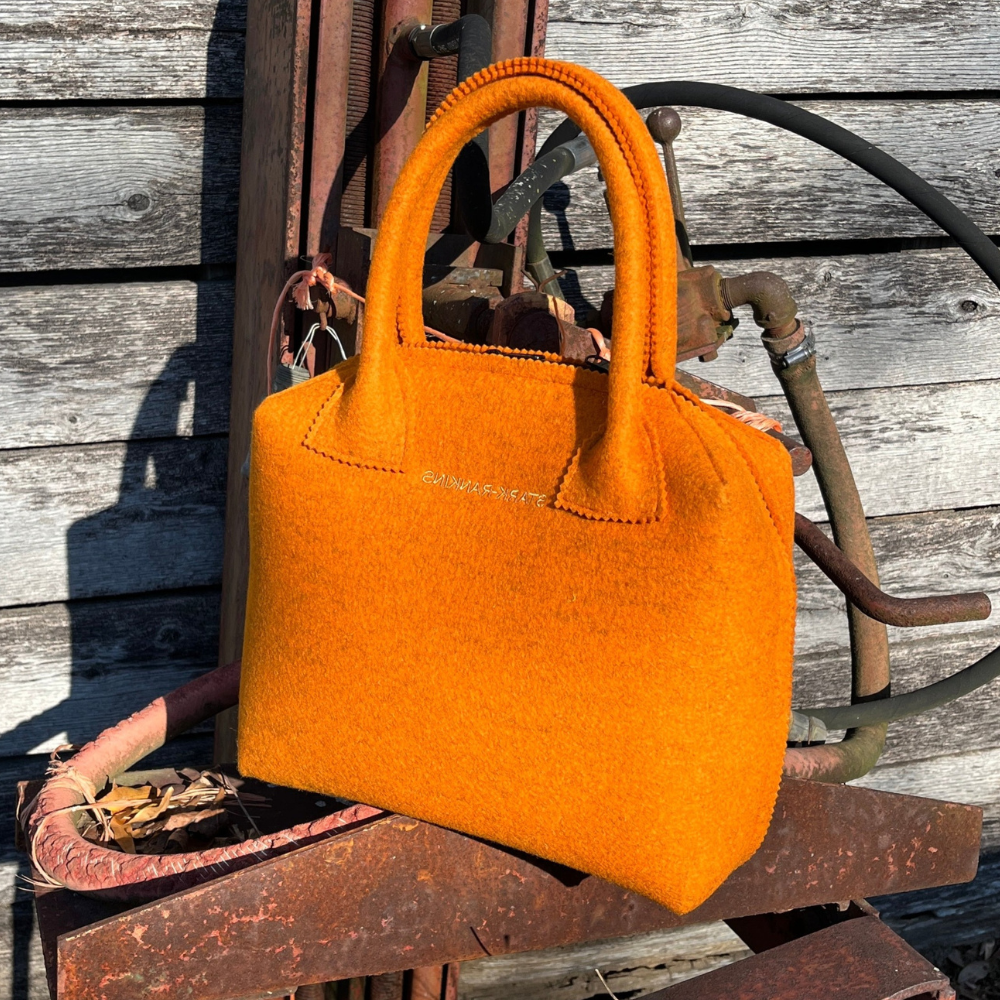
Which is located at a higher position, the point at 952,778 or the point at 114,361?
the point at 114,361

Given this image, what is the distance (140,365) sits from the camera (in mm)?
1257

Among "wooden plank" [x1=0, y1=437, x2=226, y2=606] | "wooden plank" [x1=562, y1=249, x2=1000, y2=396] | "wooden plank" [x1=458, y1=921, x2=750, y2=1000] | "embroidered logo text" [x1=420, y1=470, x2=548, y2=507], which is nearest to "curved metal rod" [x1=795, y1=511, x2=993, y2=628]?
"embroidered logo text" [x1=420, y1=470, x2=548, y2=507]

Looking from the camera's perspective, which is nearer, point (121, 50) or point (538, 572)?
point (538, 572)

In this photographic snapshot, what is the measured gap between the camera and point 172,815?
2.96ft

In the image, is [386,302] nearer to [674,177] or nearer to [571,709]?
[571,709]

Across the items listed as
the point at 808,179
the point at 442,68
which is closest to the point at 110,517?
the point at 442,68

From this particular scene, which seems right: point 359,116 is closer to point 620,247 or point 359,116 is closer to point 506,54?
point 506,54

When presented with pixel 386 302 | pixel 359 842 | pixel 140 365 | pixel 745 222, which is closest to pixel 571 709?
pixel 359 842

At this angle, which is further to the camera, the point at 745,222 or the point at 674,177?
the point at 745,222

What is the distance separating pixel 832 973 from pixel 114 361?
0.93 m

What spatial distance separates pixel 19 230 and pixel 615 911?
89cm

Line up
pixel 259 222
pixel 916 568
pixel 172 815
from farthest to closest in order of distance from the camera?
pixel 916 568 < pixel 259 222 < pixel 172 815

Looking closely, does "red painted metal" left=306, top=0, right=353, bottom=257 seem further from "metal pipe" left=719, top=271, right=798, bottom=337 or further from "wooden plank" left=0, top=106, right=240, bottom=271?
"metal pipe" left=719, top=271, right=798, bottom=337

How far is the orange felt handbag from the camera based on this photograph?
695 mm
